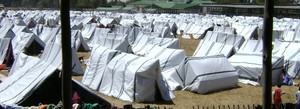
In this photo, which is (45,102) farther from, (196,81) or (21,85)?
(196,81)

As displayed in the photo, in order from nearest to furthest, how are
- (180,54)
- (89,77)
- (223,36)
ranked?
(89,77) < (180,54) < (223,36)

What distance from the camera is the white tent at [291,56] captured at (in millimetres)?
21156

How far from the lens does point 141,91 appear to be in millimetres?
15000

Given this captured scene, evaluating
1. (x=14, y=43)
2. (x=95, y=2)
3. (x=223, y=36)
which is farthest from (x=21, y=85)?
(x=95, y=2)

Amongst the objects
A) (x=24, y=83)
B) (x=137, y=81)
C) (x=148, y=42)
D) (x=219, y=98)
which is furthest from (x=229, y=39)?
(x=24, y=83)

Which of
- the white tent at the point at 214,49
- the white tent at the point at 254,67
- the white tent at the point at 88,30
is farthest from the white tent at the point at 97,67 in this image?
the white tent at the point at 88,30

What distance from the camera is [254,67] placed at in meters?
19.0

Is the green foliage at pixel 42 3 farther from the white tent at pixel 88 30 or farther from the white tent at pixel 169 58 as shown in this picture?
the white tent at pixel 169 58

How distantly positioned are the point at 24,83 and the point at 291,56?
1393 cm

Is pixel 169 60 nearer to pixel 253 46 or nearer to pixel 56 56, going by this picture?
pixel 56 56

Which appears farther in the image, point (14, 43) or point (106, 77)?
point (14, 43)

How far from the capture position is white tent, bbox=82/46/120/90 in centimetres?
1717

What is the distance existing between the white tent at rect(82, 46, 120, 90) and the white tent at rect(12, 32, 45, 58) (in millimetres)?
9320

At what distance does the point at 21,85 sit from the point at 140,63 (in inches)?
162
